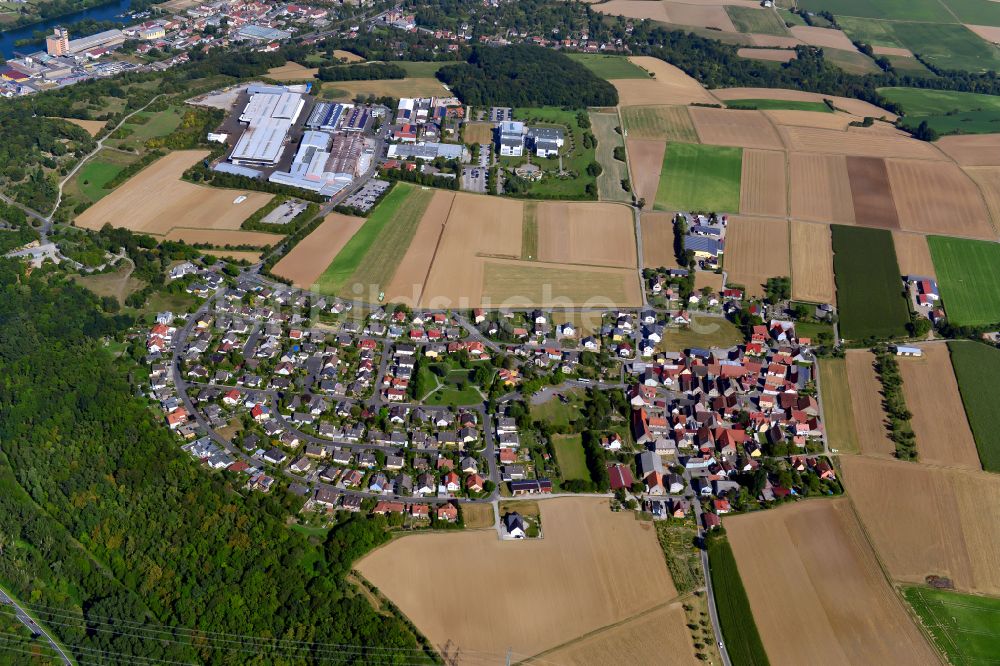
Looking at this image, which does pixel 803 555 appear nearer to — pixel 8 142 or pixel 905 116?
pixel 905 116

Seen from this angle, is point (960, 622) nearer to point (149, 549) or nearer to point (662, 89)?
point (149, 549)

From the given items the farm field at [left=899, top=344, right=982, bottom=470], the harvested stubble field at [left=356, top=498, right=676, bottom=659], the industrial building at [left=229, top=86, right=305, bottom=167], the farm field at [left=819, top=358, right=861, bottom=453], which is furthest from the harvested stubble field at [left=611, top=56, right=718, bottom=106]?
the harvested stubble field at [left=356, top=498, right=676, bottom=659]

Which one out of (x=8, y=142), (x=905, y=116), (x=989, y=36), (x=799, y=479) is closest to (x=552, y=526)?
(x=799, y=479)

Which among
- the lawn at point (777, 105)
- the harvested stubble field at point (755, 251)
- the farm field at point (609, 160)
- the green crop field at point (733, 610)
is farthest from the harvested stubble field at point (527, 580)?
the lawn at point (777, 105)

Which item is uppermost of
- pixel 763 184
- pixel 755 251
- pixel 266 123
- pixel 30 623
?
pixel 266 123

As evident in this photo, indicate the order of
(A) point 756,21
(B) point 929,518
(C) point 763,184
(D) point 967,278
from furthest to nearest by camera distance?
(A) point 756,21, (C) point 763,184, (D) point 967,278, (B) point 929,518

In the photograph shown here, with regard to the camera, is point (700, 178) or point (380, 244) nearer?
point (380, 244)

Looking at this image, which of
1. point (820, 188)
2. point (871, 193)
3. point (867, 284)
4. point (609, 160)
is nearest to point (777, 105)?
point (820, 188)
